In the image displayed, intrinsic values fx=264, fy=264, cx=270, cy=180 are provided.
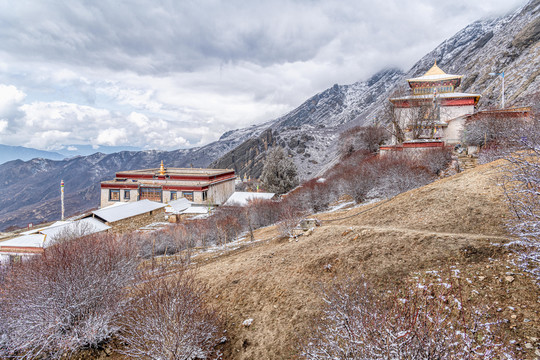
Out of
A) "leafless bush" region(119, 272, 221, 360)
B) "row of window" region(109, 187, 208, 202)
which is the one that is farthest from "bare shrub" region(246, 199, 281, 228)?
"leafless bush" region(119, 272, 221, 360)

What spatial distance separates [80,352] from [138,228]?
20024 mm

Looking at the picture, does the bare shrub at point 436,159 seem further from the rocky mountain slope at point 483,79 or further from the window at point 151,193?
the window at point 151,193

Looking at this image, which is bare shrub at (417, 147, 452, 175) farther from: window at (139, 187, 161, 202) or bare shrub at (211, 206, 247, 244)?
window at (139, 187, 161, 202)

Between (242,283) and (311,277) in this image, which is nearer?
(311,277)

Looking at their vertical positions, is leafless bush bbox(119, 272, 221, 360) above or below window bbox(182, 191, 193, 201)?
below

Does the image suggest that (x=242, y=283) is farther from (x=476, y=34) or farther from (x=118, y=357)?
(x=476, y=34)

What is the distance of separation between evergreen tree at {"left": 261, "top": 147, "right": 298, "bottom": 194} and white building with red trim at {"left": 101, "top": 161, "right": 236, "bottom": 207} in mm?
7111

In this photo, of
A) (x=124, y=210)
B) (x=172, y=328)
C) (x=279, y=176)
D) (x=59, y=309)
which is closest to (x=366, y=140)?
(x=279, y=176)

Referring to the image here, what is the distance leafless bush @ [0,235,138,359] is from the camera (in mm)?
6156

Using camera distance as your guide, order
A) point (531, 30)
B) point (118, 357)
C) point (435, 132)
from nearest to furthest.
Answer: point (118, 357) < point (435, 132) < point (531, 30)

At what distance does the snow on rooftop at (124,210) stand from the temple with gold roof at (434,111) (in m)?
25.8

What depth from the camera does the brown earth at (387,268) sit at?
4.80 meters

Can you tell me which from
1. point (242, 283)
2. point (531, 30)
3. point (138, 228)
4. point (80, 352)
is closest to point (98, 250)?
point (80, 352)

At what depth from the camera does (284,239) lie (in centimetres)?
1195
